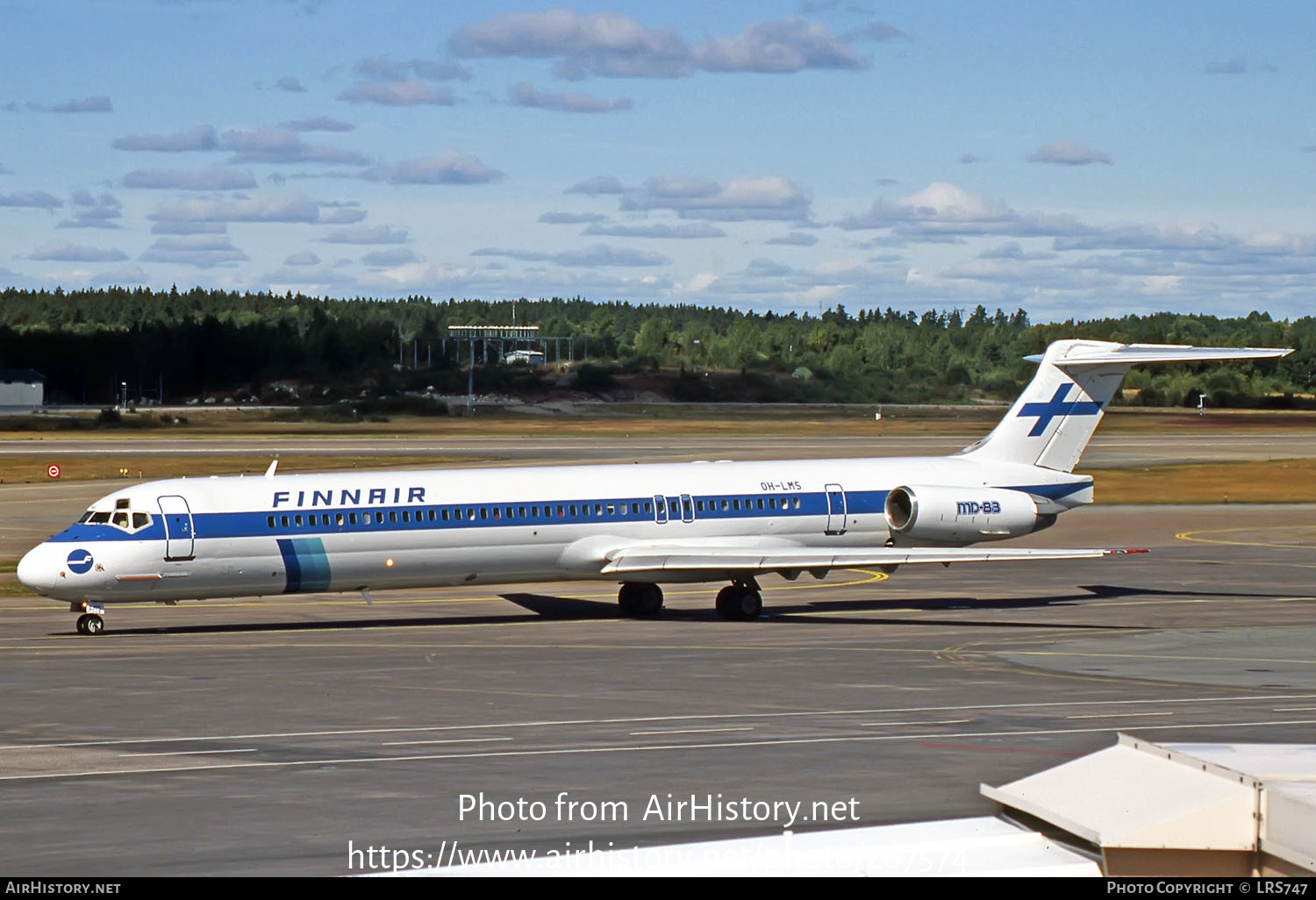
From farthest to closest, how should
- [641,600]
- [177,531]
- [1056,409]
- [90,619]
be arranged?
[1056,409], [641,600], [90,619], [177,531]

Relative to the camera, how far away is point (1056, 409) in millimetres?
43375

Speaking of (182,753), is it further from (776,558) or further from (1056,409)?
(1056,409)

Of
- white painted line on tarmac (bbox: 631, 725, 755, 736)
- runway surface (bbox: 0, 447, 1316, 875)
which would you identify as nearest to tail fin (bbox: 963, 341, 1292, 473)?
runway surface (bbox: 0, 447, 1316, 875)

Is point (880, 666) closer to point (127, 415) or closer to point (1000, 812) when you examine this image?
point (1000, 812)

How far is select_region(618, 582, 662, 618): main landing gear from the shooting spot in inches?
1564

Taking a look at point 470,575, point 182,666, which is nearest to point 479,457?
point 470,575

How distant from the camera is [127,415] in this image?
138250mm

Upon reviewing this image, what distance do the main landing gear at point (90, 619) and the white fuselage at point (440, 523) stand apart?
32.7 inches

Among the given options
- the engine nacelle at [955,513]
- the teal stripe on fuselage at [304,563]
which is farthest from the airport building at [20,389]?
the engine nacelle at [955,513]

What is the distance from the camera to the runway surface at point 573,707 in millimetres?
17359

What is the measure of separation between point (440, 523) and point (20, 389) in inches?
5743

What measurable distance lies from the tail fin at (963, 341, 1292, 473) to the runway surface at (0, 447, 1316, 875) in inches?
151

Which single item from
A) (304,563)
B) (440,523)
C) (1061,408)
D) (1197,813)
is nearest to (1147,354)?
(1061,408)

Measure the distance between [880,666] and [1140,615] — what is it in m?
11.0
